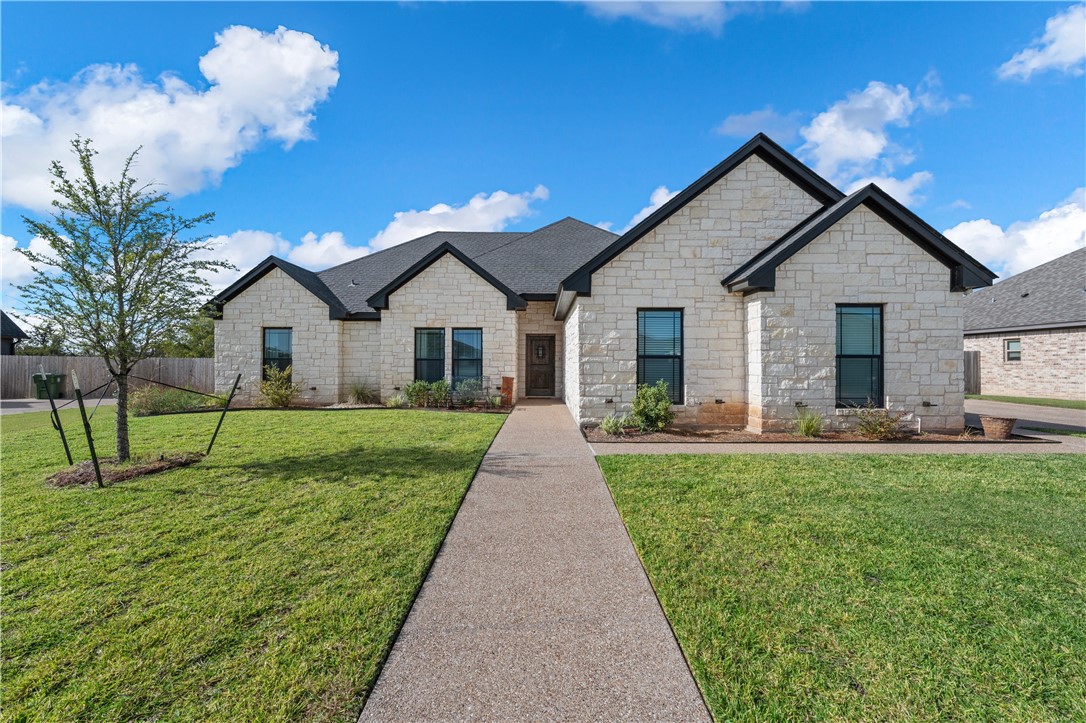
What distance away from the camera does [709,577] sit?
340cm

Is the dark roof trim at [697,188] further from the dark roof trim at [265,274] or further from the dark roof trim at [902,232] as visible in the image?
the dark roof trim at [265,274]

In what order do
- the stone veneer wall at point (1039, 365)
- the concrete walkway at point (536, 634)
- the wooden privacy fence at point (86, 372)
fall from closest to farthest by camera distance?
the concrete walkway at point (536, 634), the stone veneer wall at point (1039, 365), the wooden privacy fence at point (86, 372)

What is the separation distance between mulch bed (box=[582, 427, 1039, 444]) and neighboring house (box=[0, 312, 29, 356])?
34.8 metres

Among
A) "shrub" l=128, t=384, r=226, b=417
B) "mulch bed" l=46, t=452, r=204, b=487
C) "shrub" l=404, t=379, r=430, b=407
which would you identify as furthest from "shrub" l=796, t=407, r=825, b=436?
"shrub" l=128, t=384, r=226, b=417

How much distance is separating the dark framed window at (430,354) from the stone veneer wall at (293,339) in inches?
110

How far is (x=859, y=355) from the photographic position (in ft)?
30.7

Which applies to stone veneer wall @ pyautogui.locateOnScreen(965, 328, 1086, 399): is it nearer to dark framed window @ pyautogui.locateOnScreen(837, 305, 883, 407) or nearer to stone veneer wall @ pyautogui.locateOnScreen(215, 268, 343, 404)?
dark framed window @ pyautogui.locateOnScreen(837, 305, 883, 407)

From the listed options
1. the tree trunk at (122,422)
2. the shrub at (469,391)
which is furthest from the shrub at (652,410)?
the tree trunk at (122,422)

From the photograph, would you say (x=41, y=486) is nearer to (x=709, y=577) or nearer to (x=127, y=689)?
(x=127, y=689)

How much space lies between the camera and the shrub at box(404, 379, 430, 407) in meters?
13.9

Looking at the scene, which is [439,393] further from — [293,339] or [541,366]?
[293,339]

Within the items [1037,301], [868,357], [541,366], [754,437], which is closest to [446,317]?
[541,366]

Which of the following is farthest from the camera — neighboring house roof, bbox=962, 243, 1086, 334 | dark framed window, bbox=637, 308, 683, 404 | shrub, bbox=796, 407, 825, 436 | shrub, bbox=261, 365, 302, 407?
neighboring house roof, bbox=962, 243, 1086, 334

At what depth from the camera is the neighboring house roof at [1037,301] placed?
18172mm
